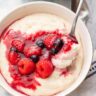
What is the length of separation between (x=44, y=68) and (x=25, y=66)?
41 millimetres

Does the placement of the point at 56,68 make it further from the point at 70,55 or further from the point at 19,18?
the point at 19,18

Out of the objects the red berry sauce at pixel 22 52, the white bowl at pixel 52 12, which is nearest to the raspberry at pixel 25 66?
the red berry sauce at pixel 22 52

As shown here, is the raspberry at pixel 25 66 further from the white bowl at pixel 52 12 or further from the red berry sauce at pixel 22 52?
the white bowl at pixel 52 12

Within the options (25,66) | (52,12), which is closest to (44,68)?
(25,66)

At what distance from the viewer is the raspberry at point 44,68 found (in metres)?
0.63

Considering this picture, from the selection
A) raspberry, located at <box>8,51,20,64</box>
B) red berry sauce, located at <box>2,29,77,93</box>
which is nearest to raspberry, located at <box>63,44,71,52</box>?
red berry sauce, located at <box>2,29,77,93</box>

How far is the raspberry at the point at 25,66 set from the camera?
2.10 ft

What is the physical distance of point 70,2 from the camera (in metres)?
0.82

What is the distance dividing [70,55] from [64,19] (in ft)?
0.46

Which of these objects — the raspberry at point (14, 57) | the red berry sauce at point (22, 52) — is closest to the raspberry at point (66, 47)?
the red berry sauce at point (22, 52)

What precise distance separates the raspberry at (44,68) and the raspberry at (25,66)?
1cm

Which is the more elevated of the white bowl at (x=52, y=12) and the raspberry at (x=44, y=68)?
the white bowl at (x=52, y=12)

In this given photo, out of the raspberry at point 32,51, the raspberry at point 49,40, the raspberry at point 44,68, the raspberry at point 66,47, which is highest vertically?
the raspberry at point 49,40

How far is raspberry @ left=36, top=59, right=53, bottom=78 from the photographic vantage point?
2.08 ft
